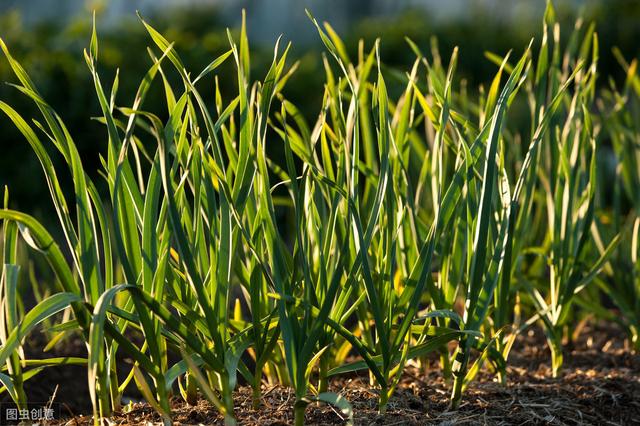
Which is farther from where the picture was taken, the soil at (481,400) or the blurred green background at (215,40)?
the blurred green background at (215,40)

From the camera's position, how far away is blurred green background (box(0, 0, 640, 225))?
455cm

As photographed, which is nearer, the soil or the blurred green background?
the soil

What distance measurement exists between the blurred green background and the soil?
1.09 meters

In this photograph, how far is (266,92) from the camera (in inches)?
59.4

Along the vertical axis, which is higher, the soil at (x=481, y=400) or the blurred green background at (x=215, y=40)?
the blurred green background at (x=215, y=40)

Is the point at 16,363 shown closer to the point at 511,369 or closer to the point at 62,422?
the point at 62,422

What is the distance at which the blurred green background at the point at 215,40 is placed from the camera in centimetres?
455

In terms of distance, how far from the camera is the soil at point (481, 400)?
160 cm

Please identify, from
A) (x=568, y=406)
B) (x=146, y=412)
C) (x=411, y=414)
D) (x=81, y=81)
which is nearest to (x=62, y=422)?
(x=146, y=412)

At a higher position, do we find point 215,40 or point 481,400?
point 215,40

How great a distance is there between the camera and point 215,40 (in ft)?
17.6

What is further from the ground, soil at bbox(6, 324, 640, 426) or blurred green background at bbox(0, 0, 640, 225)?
blurred green background at bbox(0, 0, 640, 225)

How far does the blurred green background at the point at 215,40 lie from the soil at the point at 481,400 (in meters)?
1.09

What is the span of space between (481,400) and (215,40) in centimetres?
408
